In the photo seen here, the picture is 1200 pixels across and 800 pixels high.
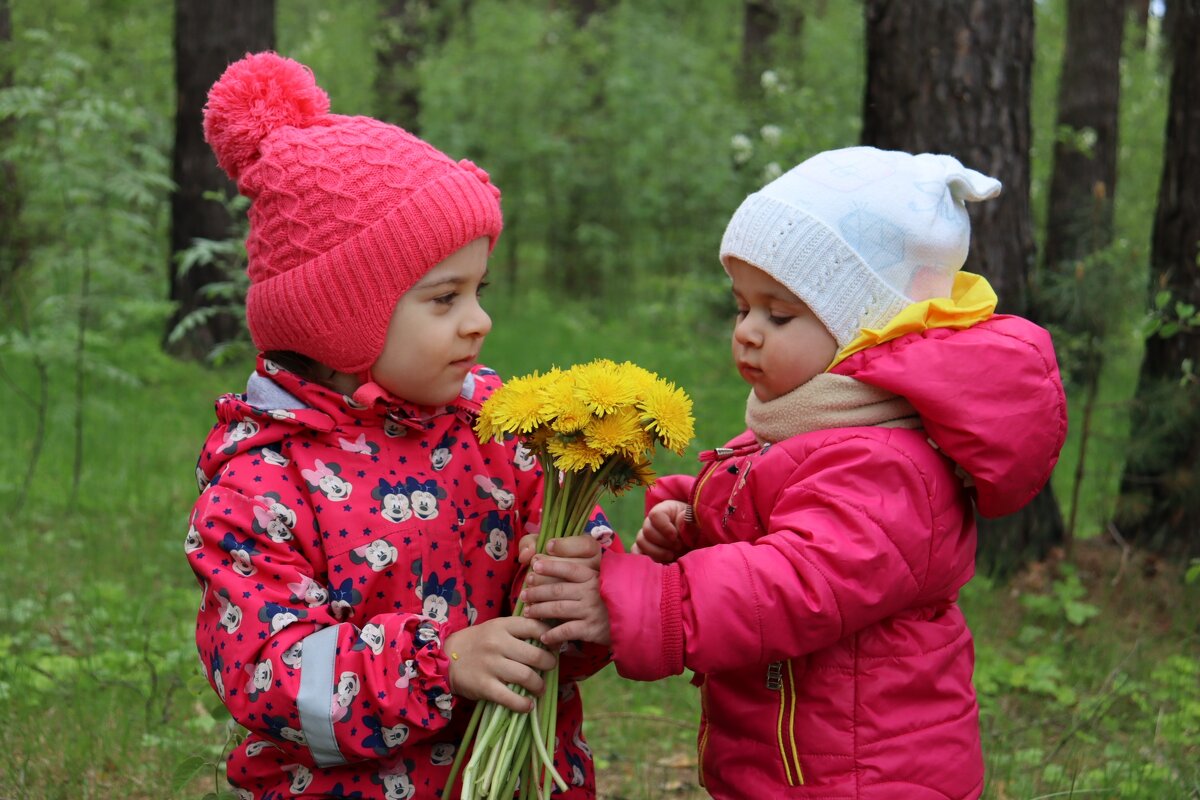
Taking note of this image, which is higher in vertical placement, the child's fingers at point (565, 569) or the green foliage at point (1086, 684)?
the child's fingers at point (565, 569)

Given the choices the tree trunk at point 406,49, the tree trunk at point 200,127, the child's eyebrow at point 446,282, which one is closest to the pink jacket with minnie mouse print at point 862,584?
the child's eyebrow at point 446,282

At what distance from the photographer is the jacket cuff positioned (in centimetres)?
199

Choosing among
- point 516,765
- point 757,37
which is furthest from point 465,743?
point 757,37

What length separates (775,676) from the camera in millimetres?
2133

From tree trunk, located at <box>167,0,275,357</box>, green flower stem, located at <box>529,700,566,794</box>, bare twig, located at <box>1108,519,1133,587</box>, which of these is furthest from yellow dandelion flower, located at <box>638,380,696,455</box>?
tree trunk, located at <box>167,0,275,357</box>

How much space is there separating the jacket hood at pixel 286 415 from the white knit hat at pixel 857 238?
71cm

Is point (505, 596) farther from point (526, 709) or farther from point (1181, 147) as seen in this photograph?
point (1181, 147)

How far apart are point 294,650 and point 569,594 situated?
18.2 inches

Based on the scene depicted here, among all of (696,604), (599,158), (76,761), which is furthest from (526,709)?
(599,158)

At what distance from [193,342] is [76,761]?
19.0 feet

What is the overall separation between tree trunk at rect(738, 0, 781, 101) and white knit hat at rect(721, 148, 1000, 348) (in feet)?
44.1

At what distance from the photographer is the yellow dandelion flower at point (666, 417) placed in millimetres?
2018

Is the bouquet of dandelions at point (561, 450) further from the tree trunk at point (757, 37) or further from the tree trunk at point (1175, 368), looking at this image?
the tree trunk at point (757, 37)

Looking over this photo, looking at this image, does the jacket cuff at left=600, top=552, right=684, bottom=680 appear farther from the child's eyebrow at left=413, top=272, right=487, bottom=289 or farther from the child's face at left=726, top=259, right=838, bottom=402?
the child's eyebrow at left=413, top=272, right=487, bottom=289
